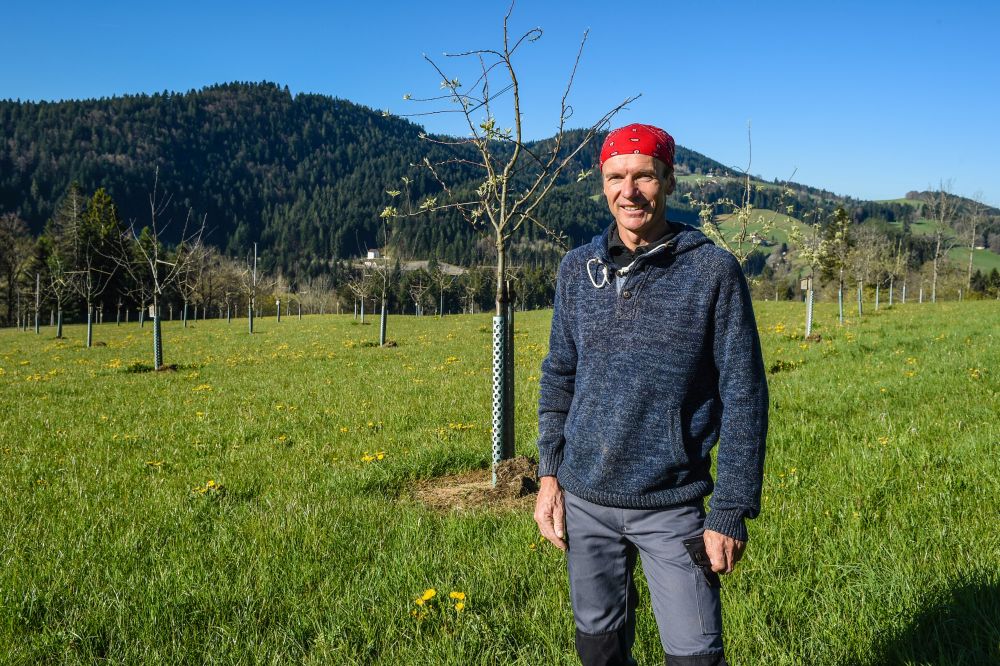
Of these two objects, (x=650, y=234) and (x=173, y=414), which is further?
(x=173, y=414)

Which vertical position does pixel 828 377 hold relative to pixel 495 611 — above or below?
above

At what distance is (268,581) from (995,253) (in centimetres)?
18545

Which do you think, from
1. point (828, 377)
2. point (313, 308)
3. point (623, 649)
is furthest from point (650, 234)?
point (313, 308)

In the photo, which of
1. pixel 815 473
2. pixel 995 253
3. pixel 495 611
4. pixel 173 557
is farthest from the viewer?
pixel 995 253

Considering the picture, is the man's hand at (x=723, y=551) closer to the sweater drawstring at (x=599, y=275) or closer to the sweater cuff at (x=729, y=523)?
the sweater cuff at (x=729, y=523)

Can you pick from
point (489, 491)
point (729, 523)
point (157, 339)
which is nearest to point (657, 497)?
point (729, 523)

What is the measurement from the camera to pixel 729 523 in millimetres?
1992

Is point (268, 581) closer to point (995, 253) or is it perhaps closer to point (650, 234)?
point (650, 234)

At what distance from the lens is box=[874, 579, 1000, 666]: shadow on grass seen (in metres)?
2.81

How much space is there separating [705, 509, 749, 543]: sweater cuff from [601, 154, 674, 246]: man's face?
100cm

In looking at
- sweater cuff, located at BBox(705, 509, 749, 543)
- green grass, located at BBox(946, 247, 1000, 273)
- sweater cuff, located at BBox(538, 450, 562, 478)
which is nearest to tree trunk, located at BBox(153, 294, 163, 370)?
sweater cuff, located at BBox(538, 450, 562, 478)

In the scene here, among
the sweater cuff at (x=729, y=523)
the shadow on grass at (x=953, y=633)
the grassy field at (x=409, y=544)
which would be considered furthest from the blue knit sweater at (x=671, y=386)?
the shadow on grass at (x=953, y=633)

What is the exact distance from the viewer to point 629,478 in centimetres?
214

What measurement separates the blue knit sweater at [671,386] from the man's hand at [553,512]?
0.46ft
